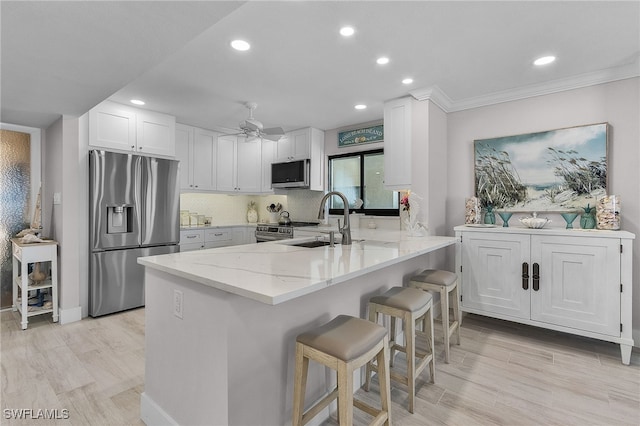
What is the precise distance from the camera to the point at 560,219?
3.07 m

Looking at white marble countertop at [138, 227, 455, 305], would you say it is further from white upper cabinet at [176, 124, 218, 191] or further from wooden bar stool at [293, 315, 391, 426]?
white upper cabinet at [176, 124, 218, 191]

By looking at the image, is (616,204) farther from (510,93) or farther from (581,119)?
(510,93)

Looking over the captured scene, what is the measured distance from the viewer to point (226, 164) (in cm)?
507

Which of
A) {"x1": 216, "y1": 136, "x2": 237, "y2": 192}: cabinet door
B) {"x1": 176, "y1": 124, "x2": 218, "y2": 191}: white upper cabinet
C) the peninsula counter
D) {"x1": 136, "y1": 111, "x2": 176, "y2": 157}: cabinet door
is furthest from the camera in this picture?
{"x1": 216, "y1": 136, "x2": 237, "y2": 192}: cabinet door

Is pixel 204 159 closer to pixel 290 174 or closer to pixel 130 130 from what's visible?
pixel 130 130

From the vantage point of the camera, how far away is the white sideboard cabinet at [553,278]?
242cm

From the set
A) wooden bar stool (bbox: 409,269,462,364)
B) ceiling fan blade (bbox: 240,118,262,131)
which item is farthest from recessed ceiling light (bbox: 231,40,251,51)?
wooden bar stool (bbox: 409,269,462,364)

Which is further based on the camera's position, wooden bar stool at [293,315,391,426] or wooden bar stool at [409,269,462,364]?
wooden bar stool at [409,269,462,364]

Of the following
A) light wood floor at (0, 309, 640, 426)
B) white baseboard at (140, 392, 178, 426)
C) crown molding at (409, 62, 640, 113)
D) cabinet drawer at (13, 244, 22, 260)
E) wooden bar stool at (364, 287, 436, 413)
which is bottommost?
light wood floor at (0, 309, 640, 426)

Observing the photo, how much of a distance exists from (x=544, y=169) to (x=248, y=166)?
4150 millimetres

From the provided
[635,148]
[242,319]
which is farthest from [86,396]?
[635,148]

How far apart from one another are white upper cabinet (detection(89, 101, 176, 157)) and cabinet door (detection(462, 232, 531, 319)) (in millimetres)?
3858

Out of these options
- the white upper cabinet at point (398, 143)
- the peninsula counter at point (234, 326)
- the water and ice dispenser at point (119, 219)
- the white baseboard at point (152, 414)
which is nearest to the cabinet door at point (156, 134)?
the water and ice dispenser at point (119, 219)

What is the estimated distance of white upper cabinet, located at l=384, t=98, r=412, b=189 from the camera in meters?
3.42
